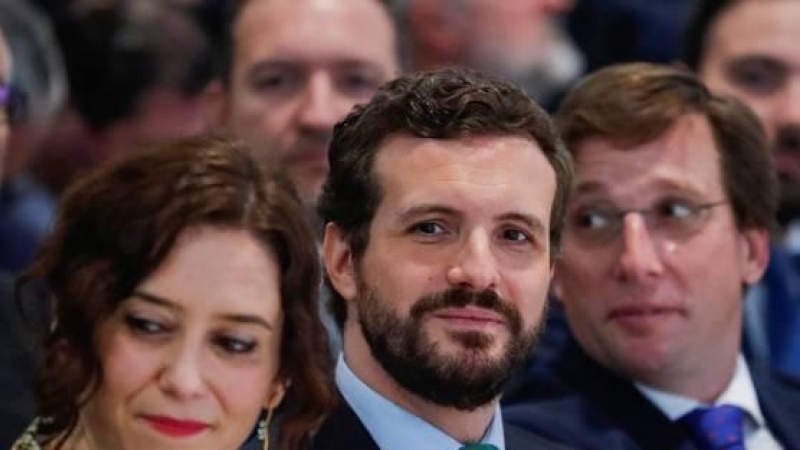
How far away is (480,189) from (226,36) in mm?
1779

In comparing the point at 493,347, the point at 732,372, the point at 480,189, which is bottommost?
the point at 732,372

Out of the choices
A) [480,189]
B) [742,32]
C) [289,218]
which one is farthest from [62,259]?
[742,32]

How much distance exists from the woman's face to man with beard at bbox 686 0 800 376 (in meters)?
1.81

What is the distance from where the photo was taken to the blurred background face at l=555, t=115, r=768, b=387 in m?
4.46

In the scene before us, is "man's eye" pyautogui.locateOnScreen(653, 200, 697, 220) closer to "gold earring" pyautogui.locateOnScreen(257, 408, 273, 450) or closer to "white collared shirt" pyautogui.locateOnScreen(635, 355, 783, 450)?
"white collared shirt" pyautogui.locateOnScreen(635, 355, 783, 450)

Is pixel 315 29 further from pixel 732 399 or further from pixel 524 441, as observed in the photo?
pixel 524 441

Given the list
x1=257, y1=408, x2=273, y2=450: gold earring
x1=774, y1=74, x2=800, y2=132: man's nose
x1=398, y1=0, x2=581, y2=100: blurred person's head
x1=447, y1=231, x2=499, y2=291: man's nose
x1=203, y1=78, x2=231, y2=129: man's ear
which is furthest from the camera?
x1=398, y1=0, x2=581, y2=100: blurred person's head

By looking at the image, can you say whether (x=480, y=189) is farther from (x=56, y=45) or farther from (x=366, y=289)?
(x=56, y=45)

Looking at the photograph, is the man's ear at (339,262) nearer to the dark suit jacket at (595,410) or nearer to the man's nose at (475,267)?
the man's nose at (475,267)

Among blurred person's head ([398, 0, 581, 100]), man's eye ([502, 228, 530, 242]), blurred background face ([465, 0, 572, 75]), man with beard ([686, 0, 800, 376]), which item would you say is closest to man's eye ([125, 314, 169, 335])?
man's eye ([502, 228, 530, 242])

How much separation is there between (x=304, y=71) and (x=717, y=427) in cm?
124

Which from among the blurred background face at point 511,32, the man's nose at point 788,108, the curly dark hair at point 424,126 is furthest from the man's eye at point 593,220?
the blurred background face at point 511,32

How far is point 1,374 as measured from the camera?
162 inches

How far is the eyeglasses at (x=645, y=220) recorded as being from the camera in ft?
14.7
